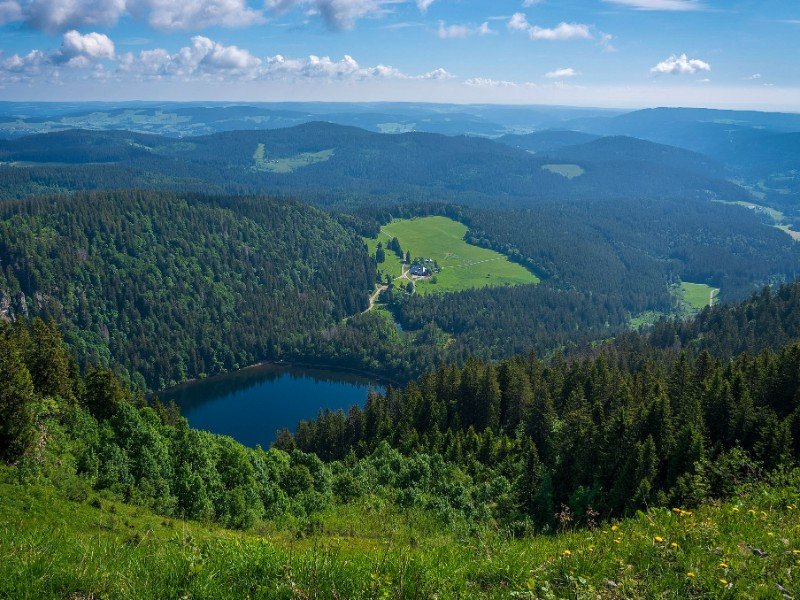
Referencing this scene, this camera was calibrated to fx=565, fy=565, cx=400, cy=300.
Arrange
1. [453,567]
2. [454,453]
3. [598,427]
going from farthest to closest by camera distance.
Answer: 1. [454,453]
2. [598,427]
3. [453,567]

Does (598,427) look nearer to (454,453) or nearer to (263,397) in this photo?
(454,453)

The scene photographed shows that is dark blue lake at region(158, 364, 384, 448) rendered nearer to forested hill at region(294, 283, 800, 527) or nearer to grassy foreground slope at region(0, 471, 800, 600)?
forested hill at region(294, 283, 800, 527)

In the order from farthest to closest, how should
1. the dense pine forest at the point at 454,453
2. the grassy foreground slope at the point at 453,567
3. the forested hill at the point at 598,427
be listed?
the forested hill at the point at 598,427, the dense pine forest at the point at 454,453, the grassy foreground slope at the point at 453,567

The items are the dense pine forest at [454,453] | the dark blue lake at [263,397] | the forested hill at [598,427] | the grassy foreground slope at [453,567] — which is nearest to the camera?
the grassy foreground slope at [453,567]

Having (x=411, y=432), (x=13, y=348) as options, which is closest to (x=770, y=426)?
(x=411, y=432)

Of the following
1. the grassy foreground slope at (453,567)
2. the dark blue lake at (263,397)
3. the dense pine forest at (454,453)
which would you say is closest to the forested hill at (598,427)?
the dense pine forest at (454,453)

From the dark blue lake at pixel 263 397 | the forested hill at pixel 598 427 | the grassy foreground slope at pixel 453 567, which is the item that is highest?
the grassy foreground slope at pixel 453 567

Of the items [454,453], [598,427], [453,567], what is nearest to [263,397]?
[454,453]

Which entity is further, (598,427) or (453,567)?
(598,427)

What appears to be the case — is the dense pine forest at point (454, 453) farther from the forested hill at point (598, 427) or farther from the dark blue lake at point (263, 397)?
the dark blue lake at point (263, 397)
